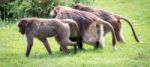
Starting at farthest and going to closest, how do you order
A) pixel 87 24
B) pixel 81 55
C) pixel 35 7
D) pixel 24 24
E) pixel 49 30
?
pixel 35 7, pixel 87 24, pixel 24 24, pixel 49 30, pixel 81 55

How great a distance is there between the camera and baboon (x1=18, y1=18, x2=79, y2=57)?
40.3 feet

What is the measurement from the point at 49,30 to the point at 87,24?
121cm

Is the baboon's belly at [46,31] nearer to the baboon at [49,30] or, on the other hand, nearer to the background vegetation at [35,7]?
the baboon at [49,30]

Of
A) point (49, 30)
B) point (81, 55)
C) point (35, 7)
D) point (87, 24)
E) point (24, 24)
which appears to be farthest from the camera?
point (35, 7)

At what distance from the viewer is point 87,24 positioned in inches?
512

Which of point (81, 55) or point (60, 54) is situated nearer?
point (81, 55)

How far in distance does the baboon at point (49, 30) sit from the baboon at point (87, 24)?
44cm

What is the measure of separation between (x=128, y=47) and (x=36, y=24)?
2.78m

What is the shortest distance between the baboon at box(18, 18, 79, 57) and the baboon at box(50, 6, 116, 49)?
436mm

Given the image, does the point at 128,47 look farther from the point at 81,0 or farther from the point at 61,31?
the point at 81,0

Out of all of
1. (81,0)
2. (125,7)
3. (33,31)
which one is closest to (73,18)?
(33,31)

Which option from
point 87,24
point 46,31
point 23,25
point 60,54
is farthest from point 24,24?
point 87,24

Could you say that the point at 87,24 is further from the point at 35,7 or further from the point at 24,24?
the point at 35,7

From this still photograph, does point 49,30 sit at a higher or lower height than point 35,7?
higher
